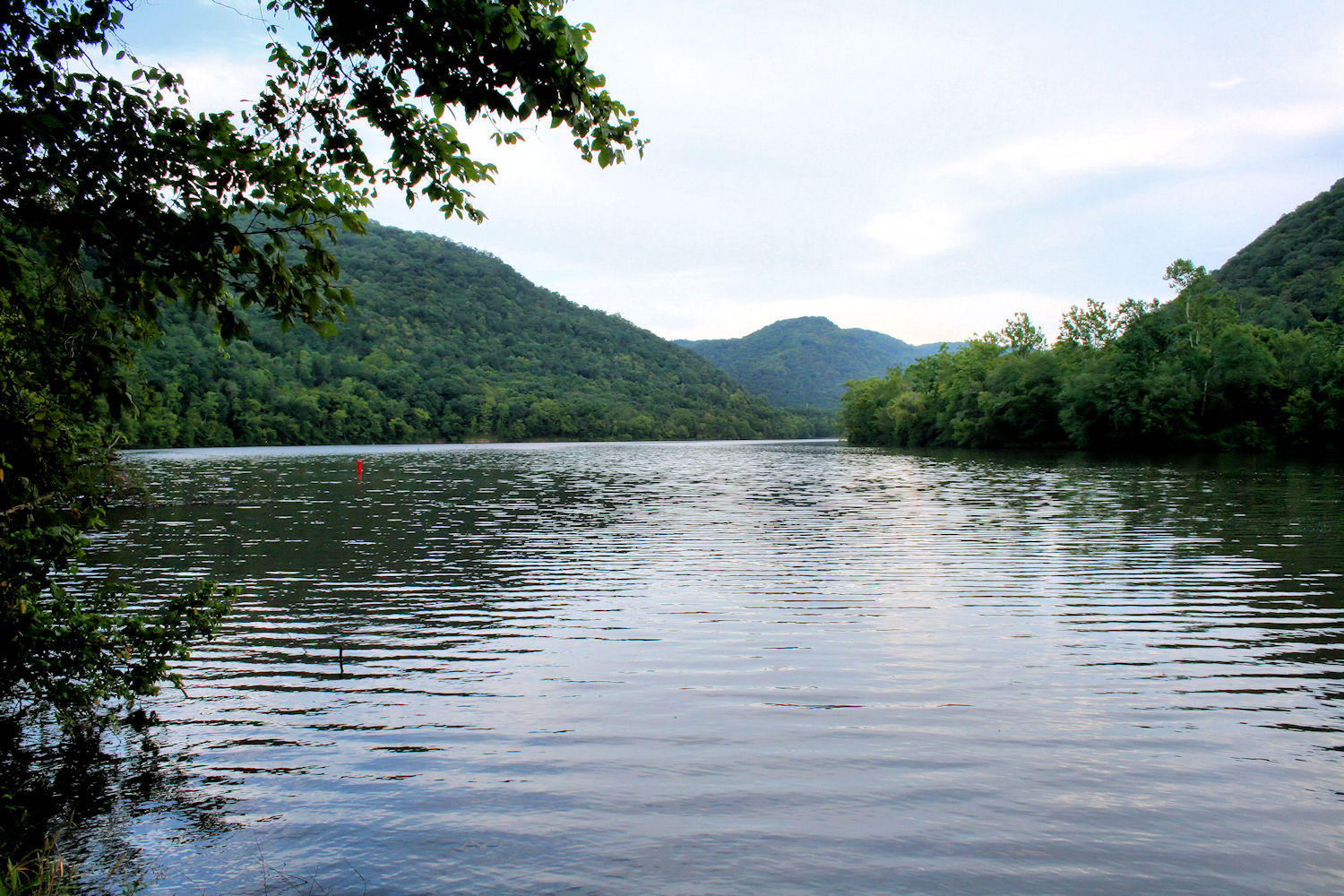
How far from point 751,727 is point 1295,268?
127 meters

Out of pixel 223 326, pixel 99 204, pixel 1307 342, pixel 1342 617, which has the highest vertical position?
pixel 1307 342

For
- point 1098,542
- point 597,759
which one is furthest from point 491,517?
point 597,759

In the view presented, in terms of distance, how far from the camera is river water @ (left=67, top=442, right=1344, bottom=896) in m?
5.19

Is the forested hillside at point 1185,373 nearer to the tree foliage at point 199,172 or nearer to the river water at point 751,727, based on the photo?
the river water at point 751,727

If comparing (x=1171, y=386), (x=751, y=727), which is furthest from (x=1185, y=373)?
(x=751, y=727)

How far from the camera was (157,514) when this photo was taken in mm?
28812

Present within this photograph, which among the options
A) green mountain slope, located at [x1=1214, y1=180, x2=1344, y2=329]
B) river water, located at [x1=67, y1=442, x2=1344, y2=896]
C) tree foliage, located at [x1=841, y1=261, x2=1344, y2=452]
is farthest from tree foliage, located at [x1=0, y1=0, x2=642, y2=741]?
green mountain slope, located at [x1=1214, y1=180, x2=1344, y2=329]

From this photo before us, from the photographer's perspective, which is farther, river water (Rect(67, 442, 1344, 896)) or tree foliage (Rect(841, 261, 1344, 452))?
tree foliage (Rect(841, 261, 1344, 452))

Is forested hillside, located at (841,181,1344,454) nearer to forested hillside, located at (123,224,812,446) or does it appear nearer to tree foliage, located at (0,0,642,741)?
tree foliage, located at (0,0,642,741)

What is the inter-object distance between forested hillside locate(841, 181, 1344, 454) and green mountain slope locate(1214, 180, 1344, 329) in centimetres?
24

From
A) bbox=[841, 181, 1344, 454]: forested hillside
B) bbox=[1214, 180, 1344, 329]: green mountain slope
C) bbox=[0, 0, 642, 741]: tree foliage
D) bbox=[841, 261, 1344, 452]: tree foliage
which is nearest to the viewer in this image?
bbox=[0, 0, 642, 741]: tree foliage

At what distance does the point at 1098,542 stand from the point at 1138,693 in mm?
13041

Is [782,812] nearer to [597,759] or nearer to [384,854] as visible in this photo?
[597,759]

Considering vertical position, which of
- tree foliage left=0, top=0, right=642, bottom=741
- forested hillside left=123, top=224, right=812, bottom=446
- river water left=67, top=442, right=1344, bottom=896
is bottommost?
river water left=67, top=442, right=1344, bottom=896
